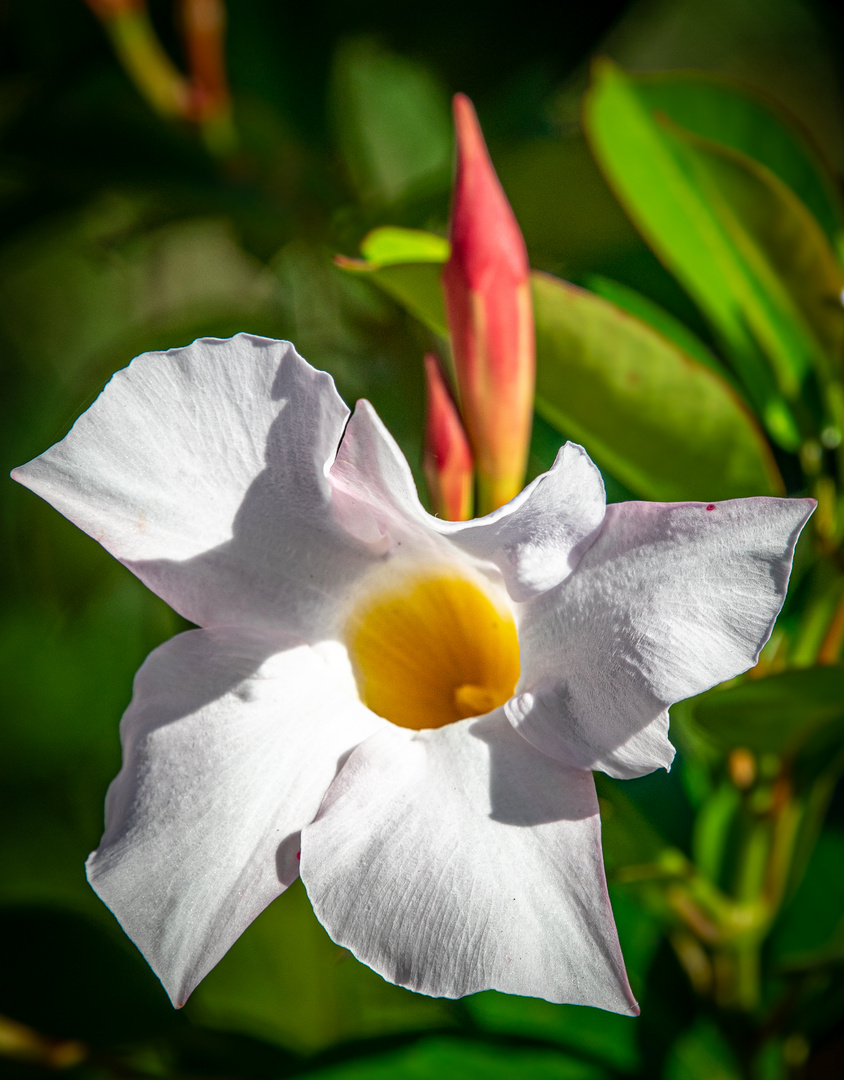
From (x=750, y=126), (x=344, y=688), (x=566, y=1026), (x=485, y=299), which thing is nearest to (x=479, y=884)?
(x=344, y=688)

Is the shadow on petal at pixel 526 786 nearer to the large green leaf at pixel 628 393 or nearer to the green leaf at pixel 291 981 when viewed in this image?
the large green leaf at pixel 628 393

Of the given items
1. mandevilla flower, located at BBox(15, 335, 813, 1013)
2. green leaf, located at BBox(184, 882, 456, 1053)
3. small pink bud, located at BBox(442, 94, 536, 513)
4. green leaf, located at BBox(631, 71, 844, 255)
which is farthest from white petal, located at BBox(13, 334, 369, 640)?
green leaf, located at BBox(184, 882, 456, 1053)

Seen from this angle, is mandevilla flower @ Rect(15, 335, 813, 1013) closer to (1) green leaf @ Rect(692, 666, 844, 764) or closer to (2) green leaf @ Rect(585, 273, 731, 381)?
(1) green leaf @ Rect(692, 666, 844, 764)

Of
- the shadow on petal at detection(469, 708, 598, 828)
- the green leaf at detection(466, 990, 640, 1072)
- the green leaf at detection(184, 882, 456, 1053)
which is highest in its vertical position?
the shadow on petal at detection(469, 708, 598, 828)

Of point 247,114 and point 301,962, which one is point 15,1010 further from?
point 247,114

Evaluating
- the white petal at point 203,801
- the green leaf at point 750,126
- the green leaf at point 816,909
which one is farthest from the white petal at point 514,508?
the green leaf at point 816,909
